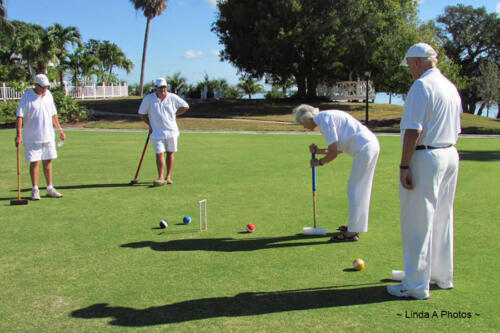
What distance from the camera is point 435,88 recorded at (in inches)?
152

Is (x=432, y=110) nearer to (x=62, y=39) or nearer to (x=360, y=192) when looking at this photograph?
(x=360, y=192)

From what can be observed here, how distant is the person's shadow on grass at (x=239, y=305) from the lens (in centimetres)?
385

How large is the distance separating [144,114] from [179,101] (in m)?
0.75

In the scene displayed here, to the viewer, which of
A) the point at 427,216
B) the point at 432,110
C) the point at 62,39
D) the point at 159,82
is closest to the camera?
the point at 432,110

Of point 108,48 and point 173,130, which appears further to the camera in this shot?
point 108,48

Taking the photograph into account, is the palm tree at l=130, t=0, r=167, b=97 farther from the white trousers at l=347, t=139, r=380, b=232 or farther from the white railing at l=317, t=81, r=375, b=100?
the white trousers at l=347, t=139, r=380, b=232

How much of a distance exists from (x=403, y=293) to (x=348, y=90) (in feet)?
120

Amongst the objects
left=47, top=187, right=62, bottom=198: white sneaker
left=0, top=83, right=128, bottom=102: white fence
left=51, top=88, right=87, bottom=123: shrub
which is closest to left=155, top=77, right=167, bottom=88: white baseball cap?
left=47, top=187, right=62, bottom=198: white sneaker

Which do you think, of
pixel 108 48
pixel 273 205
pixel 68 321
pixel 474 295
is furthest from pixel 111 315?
pixel 108 48

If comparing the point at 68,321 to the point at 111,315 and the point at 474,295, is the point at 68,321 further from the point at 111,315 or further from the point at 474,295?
the point at 474,295

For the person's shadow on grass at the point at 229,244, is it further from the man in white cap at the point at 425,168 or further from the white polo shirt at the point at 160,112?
the white polo shirt at the point at 160,112

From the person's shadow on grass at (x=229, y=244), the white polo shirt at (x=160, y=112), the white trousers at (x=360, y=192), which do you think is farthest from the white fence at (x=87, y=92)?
the white trousers at (x=360, y=192)

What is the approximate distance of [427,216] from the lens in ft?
13.0

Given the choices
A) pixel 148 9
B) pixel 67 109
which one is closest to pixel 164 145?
pixel 67 109
